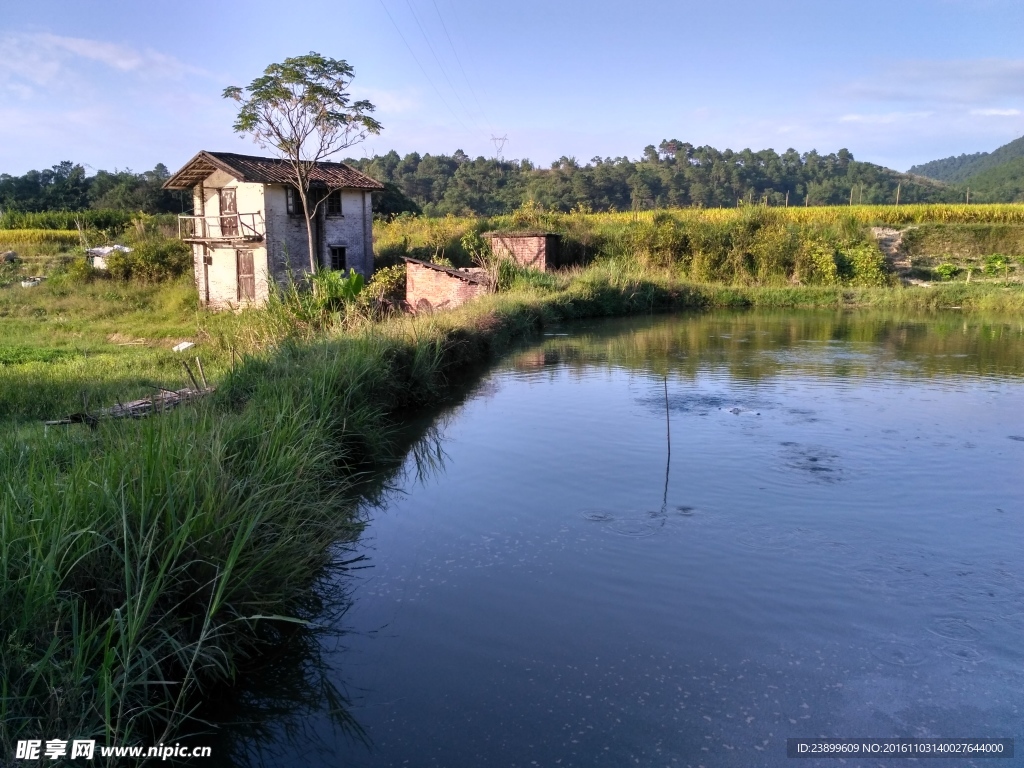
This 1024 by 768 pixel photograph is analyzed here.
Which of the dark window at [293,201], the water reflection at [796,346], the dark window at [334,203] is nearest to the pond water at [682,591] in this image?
the water reflection at [796,346]

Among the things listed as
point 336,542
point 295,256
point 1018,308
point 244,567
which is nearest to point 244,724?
point 244,567

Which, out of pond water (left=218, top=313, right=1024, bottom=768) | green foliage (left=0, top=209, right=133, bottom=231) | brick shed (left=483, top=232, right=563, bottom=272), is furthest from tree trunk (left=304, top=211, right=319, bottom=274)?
pond water (left=218, top=313, right=1024, bottom=768)

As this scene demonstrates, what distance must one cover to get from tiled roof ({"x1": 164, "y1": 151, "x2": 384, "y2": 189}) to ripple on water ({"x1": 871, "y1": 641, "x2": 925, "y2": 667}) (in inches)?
827

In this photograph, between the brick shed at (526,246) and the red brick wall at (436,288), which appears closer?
the red brick wall at (436,288)

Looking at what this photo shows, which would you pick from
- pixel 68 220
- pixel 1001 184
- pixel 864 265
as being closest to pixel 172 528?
pixel 864 265

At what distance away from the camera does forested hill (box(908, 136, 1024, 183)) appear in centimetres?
8494

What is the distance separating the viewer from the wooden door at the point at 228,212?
23031 mm

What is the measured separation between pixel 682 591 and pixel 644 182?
49109 mm

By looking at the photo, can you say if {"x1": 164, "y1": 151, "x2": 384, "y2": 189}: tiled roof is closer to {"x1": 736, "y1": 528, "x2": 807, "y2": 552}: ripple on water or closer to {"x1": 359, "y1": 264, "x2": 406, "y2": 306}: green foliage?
{"x1": 359, "y1": 264, "x2": 406, "y2": 306}: green foliage

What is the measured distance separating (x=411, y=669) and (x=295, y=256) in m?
21.4

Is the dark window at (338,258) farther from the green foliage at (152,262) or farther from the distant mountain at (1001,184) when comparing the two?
the distant mountain at (1001,184)

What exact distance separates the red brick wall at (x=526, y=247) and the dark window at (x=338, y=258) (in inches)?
187

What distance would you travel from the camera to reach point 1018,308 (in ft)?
70.4

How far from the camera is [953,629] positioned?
4305 millimetres
